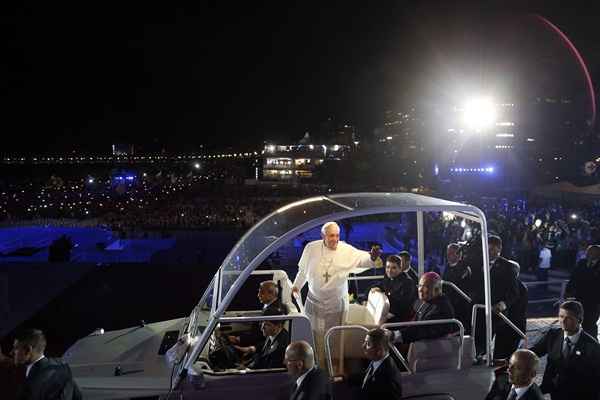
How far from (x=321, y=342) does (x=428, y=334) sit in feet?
3.68

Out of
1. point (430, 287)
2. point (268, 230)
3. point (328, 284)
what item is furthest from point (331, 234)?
point (430, 287)

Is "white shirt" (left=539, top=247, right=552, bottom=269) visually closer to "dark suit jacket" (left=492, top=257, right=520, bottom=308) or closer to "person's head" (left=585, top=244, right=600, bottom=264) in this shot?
"person's head" (left=585, top=244, right=600, bottom=264)

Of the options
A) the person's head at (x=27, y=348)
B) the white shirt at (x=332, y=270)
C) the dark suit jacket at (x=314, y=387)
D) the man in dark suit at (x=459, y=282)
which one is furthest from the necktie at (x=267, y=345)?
the man in dark suit at (x=459, y=282)

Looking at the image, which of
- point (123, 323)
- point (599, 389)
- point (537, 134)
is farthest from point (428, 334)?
point (537, 134)

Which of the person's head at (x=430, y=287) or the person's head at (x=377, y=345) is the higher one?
the person's head at (x=430, y=287)

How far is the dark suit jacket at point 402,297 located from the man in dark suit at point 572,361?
1.70m

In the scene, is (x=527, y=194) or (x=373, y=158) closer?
(x=527, y=194)

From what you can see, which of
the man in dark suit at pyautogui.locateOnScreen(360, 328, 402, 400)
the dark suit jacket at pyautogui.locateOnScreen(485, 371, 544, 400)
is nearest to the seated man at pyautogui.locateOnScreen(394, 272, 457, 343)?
the dark suit jacket at pyautogui.locateOnScreen(485, 371, 544, 400)

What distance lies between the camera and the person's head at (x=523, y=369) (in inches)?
140

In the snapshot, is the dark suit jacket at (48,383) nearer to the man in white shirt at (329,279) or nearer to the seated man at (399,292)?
the man in white shirt at (329,279)

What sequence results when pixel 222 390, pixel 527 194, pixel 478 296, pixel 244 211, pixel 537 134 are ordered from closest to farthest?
pixel 222 390
pixel 478 296
pixel 244 211
pixel 527 194
pixel 537 134

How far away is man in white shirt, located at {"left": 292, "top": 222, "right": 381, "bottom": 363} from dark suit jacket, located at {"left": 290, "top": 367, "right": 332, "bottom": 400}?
3.92ft

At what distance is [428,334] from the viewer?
4.57 meters

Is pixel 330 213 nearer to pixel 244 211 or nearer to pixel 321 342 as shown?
pixel 321 342
